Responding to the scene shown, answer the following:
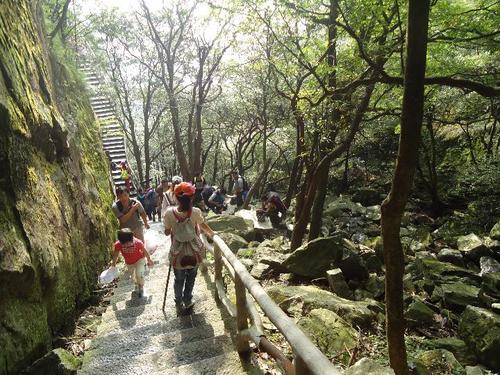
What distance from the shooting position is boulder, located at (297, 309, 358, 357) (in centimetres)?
481

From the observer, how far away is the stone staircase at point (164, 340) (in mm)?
4070

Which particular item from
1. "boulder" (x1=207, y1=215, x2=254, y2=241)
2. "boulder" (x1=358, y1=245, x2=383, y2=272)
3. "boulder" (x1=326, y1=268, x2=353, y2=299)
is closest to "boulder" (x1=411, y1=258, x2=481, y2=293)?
"boulder" (x1=358, y1=245, x2=383, y2=272)

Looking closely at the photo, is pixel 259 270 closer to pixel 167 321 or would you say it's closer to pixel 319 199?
pixel 319 199

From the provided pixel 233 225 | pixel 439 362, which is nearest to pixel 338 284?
pixel 439 362

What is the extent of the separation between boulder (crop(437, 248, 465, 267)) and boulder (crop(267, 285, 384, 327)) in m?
4.83

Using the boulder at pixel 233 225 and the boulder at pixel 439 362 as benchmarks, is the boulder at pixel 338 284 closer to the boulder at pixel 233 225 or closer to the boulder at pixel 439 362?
the boulder at pixel 439 362

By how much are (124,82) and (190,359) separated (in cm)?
2286

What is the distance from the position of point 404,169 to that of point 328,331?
2.40 metres

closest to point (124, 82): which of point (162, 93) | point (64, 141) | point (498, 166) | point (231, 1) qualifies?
point (162, 93)

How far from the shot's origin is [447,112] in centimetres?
1537

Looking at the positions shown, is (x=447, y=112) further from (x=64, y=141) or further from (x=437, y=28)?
(x=64, y=141)

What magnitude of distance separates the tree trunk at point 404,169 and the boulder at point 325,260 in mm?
3830

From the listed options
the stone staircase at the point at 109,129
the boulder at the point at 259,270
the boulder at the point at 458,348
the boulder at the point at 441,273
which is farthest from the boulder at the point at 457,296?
the stone staircase at the point at 109,129

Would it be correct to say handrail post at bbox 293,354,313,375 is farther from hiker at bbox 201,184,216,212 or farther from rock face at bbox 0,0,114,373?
hiker at bbox 201,184,216,212
